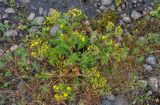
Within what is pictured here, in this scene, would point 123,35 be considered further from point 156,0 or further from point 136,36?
point 156,0

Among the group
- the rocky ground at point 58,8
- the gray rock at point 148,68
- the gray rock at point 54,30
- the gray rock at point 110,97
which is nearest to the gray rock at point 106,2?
the rocky ground at point 58,8

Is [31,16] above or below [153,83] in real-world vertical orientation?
above

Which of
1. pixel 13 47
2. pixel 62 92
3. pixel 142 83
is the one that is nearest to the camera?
pixel 62 92

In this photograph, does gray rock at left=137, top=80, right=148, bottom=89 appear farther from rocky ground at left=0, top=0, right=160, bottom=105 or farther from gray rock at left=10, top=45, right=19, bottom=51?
gray rock at left=10, top=45, right=19, bottom=51

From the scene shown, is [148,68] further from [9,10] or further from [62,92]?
[9,10]

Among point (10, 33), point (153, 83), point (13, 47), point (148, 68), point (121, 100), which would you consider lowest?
point (121, 100)

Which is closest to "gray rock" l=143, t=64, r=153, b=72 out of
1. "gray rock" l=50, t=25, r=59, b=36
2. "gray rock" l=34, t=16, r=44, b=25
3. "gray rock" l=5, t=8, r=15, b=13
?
"gray rock" l=50, t=25, r=59, b=36

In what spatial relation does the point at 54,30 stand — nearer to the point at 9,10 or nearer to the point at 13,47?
the point at 13,47

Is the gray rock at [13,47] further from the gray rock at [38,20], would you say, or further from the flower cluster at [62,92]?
the flower cluster at [62,92]

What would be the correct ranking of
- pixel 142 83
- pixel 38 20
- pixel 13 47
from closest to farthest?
pixel 142 83, pixel 13 47, pixel 38 20

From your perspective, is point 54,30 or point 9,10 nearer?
point 54,30

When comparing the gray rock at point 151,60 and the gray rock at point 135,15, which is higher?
the gray rock at point 135,15

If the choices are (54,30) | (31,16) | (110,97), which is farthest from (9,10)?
(110,97)

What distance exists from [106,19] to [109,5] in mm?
249
